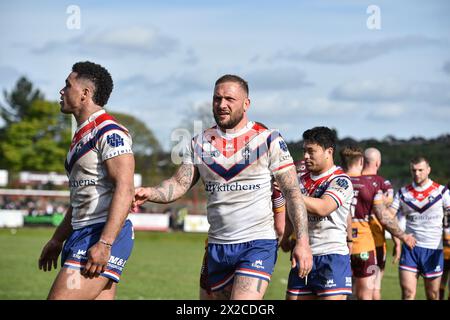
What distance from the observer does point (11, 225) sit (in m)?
49.9

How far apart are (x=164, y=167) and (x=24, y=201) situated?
16715mm

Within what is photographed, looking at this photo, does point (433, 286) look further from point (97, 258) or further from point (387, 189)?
point (97, 258)

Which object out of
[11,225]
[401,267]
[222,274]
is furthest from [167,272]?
[11,225]

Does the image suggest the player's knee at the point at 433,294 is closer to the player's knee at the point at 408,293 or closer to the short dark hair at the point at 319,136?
the player's knee at the point at 408,293

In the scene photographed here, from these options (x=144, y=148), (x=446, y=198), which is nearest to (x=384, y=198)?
(x=446, y=198)

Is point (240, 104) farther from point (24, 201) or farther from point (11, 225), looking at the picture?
point (24, 201)

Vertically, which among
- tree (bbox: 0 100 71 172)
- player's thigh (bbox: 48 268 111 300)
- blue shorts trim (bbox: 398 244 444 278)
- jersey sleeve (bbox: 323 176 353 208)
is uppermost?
tree (bbox: 0 100 71 172)

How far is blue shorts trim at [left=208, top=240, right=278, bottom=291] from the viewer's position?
21.9 feet

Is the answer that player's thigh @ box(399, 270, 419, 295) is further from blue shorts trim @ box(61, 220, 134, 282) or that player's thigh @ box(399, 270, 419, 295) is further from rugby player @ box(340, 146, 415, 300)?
blue shorts trim @ box(61, 220, 134, 282)

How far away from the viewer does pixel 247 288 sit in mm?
6570

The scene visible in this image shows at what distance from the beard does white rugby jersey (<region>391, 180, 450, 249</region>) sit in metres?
6.60

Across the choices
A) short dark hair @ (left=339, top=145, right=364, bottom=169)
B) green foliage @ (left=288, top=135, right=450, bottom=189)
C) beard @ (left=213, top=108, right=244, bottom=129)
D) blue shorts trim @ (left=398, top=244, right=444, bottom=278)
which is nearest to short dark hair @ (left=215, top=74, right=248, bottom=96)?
beard @ (left=213, top=108, right=244, bottom=129)

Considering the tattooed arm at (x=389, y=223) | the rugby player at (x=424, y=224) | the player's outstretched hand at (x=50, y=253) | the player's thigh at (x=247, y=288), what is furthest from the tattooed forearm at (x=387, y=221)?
the player's outstretched hand at (x=50, y=253)
